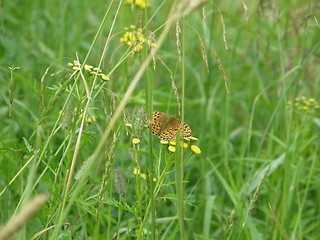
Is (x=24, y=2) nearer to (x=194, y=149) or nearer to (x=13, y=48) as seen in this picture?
(x=13, y=48)

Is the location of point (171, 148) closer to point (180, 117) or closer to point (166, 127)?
point (166, 127)

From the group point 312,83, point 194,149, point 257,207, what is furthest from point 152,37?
point 312,83

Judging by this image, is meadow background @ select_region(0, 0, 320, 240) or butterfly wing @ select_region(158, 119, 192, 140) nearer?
butterfly wing @ select_region(158, 119, 192, 140)

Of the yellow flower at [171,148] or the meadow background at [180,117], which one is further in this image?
the meadow background at [180,117]

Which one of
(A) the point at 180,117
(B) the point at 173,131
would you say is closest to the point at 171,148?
(B) the point at 173,131

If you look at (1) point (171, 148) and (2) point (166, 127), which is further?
(2) point (166, 127)

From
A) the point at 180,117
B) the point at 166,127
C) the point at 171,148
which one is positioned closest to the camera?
the point at 171,148
